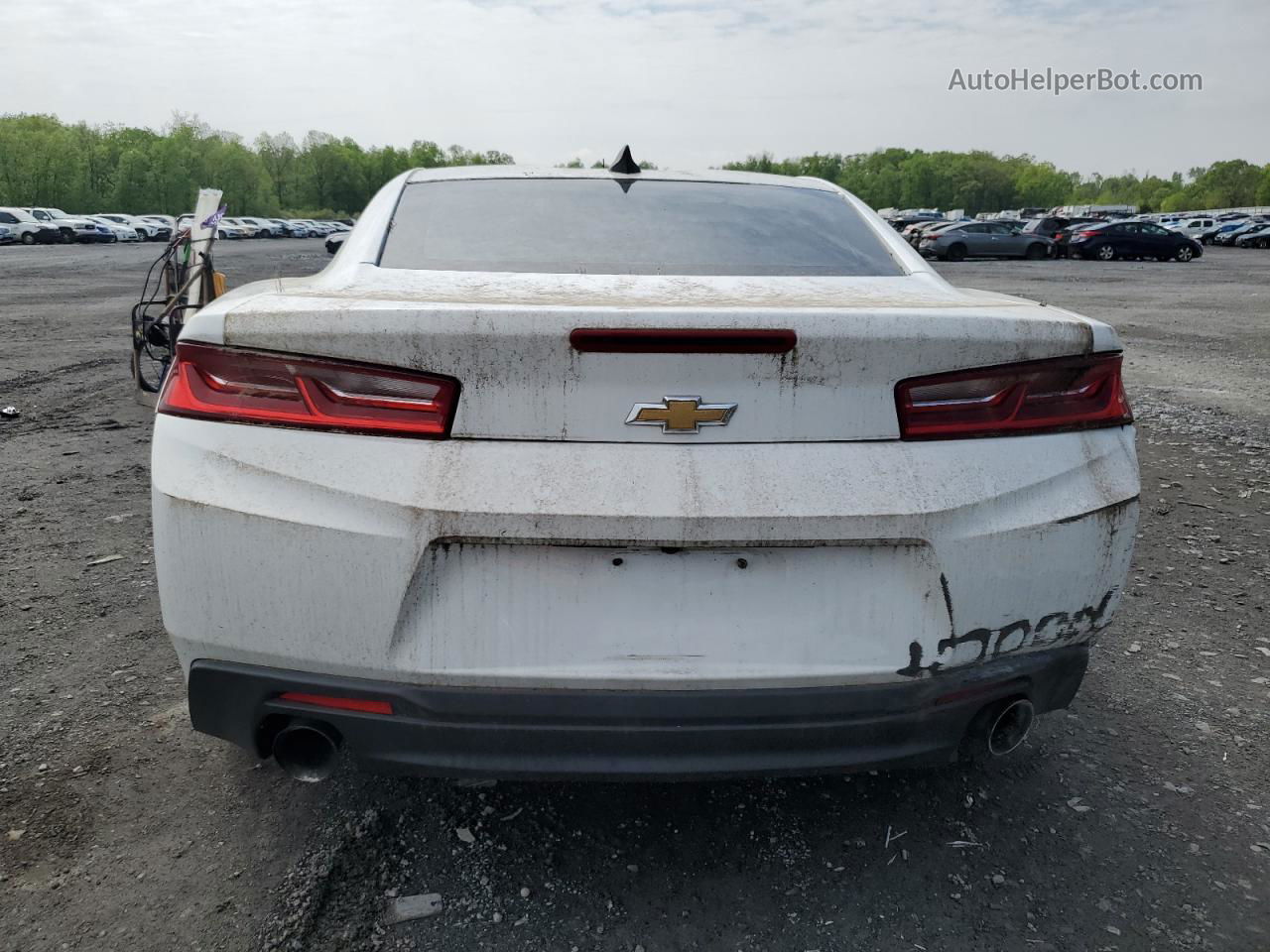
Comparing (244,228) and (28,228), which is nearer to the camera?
(28,228)

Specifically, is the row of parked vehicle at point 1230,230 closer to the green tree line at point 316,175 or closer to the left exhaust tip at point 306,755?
the green tree line at point 316,175

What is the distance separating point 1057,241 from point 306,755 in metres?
39.8

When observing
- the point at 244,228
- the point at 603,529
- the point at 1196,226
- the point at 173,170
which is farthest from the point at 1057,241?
the point at 173,170

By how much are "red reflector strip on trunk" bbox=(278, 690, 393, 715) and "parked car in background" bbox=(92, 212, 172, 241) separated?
6312 cm

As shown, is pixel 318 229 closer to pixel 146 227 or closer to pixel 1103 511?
pixel 146 227

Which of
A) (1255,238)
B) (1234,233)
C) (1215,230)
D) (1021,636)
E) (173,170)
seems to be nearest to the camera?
(1021,636)

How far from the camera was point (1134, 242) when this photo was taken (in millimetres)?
35344

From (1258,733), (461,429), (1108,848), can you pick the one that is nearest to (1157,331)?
(1258,733)

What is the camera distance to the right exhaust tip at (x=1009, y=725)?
198cm

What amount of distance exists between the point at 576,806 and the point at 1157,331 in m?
13.4

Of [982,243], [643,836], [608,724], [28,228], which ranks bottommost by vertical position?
[643,836]

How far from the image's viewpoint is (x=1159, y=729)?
2.79 metres

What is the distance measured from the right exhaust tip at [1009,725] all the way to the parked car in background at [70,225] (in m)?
57.2

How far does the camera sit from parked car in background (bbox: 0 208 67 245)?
1887 inches
